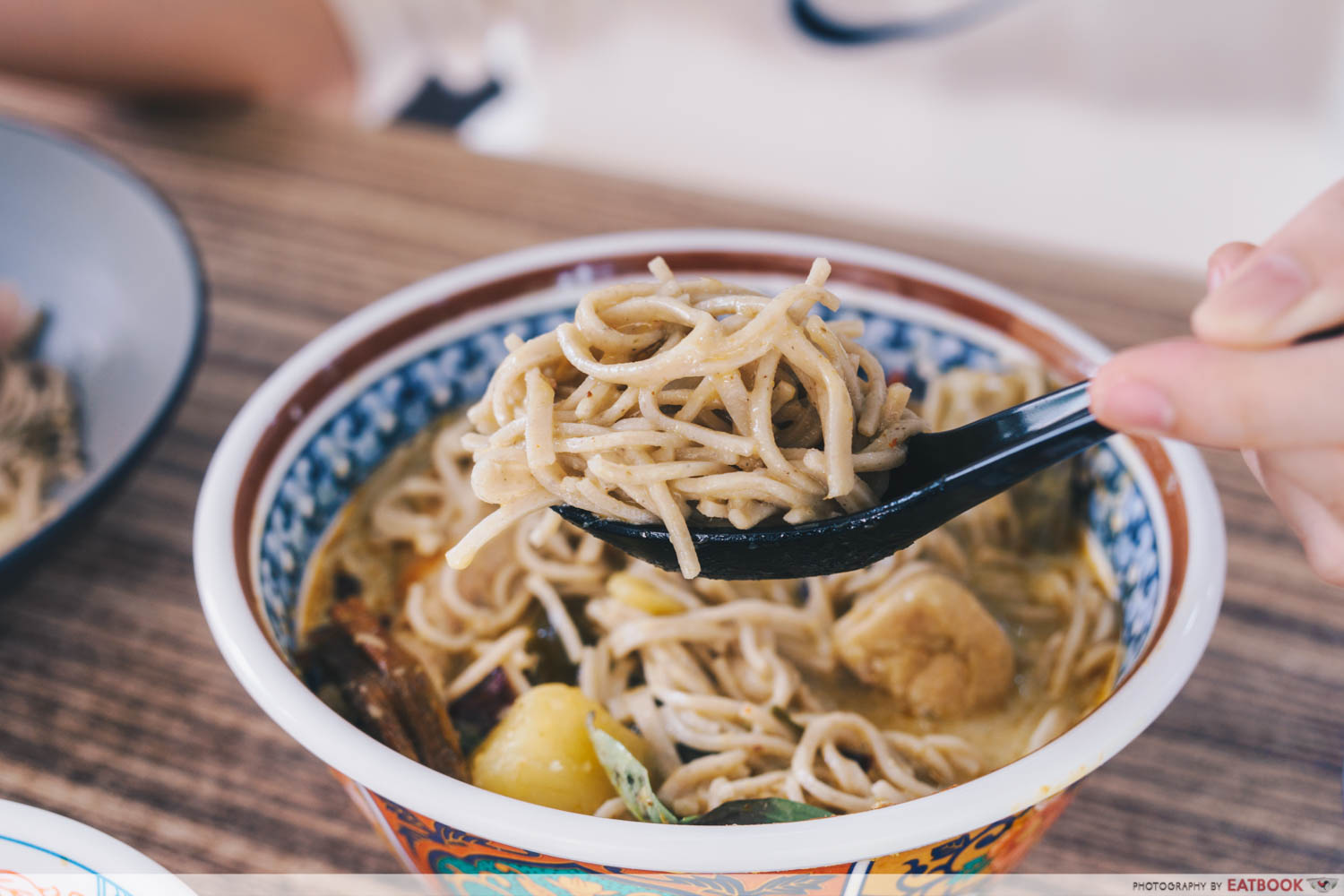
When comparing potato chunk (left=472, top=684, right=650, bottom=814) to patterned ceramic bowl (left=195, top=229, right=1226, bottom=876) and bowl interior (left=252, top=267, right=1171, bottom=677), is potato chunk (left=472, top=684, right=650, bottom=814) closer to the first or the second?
patterned ceramic bowl (left=195, top=229, right=1226, bottom=876)

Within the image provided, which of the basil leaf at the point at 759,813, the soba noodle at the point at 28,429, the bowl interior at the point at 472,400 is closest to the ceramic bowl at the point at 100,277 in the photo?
the soba noodle at the point at 28,429

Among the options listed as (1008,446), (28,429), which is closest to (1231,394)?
(1008,446)

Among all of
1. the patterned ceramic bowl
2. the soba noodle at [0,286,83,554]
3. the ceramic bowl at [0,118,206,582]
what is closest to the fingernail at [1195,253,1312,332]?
the patterned ceramic bowl

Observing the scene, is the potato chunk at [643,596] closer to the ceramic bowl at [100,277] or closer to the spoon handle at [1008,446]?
the spoon handle at [1008,446]

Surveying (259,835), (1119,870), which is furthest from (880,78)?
(259,835)

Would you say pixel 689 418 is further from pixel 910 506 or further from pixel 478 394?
pixel 478 394

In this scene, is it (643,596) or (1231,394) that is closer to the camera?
(1231,394)
